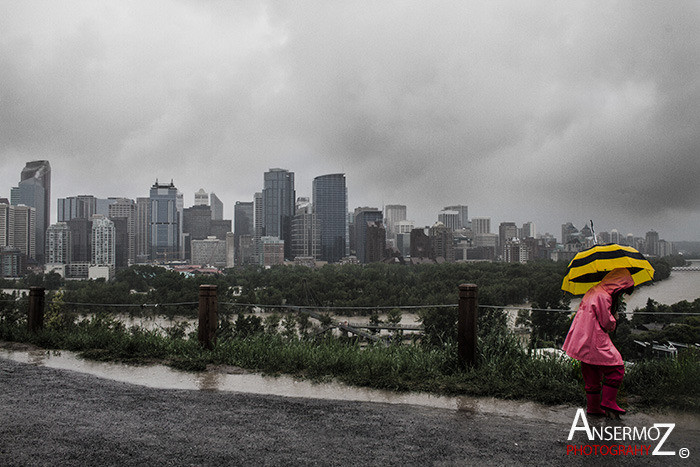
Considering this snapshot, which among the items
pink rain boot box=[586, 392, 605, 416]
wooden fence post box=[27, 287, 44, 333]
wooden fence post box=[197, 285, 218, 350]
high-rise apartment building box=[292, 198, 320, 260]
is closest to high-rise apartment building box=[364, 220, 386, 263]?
high-rise apartment building box=[292, 198, 320, 260]

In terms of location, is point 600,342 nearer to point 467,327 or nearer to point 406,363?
point 467,327

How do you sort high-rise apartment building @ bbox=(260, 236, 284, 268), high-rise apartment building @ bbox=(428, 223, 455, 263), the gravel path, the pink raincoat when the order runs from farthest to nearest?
high-rise apartment building @ bbox=(260, 236, 284, 268) < high-rise apartment building @ bbox=(428, 223, 455, 263) < the pink raincoat < the gravel path

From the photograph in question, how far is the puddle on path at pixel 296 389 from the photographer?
381cm

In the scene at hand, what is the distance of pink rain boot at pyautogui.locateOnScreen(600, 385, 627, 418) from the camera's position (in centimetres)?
364

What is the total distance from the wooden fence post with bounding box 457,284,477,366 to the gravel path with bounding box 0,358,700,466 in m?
1.18

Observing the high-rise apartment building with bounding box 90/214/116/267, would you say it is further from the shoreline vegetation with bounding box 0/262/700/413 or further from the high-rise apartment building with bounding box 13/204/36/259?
the shoreline vegetation with bounding box 0/262/700/413

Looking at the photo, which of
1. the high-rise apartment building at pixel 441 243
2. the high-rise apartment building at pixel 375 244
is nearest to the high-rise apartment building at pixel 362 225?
the high-rise apartment building at pixel 375 244

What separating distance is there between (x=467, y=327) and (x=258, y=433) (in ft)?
8.37

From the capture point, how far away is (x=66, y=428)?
3.43 meters

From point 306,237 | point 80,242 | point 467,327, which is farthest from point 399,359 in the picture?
point 306,237

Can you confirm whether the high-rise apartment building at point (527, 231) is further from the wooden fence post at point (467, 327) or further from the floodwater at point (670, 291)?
the wooden fence post at point (467, 327)

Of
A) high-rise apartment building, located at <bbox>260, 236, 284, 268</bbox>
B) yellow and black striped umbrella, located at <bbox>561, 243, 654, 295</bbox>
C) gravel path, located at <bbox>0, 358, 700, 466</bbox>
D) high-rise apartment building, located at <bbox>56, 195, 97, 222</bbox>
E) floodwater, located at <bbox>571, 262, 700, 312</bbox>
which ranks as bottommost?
floodwater, located at <bbox>571, 262, 700, 312</bbox>

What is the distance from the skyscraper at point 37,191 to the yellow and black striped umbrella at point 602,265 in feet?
481

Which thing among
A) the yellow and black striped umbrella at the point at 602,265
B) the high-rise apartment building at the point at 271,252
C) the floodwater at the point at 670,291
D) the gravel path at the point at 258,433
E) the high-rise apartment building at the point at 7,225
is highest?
the high-rise apartment building at the point at 7,225
